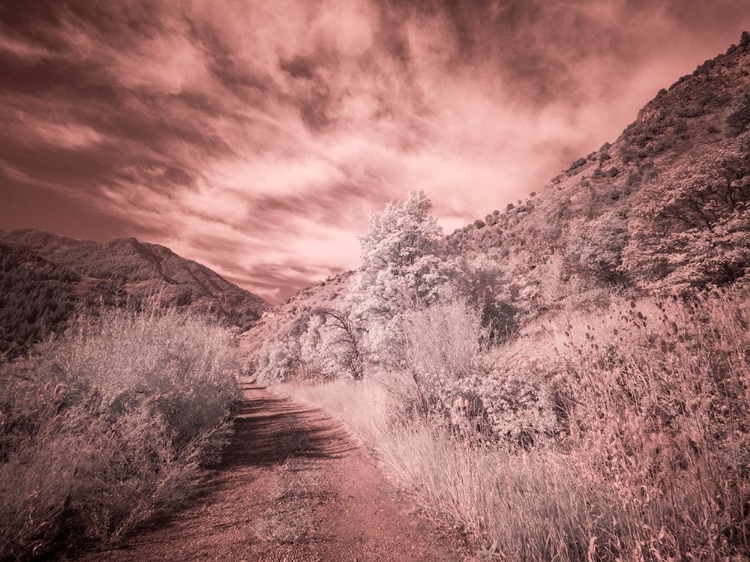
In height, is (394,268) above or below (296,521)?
above

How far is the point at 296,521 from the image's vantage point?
12.6 feet

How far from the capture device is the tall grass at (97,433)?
3180 millimetres

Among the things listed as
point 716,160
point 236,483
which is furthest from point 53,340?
point 716,160

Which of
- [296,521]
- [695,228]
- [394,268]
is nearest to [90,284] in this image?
[394,268]

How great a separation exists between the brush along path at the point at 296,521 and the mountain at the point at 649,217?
293 inches

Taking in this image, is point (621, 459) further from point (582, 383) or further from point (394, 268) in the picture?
point (394, 268)

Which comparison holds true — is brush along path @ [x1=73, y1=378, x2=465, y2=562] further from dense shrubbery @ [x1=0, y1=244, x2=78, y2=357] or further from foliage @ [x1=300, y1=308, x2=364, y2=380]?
dense shrubbery @ [x1=0, y1=244, x2=78, y2=357]

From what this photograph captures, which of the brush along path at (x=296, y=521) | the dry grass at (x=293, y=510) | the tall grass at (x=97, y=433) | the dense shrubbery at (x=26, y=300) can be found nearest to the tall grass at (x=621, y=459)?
the brush along path at (x=296, y=521)

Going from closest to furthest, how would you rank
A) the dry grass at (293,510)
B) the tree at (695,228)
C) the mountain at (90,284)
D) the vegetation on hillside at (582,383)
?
the vegetation on hillside at (582,383), the dry grass at (293,510), the mountain at (90,284), the tree at (695,228)

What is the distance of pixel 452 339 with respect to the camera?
6.38 m

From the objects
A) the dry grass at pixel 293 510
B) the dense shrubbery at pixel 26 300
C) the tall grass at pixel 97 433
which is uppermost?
the dense shrubbery at pixel 26 300

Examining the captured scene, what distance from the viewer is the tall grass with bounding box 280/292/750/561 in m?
2.21

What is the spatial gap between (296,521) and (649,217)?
63.5 feet

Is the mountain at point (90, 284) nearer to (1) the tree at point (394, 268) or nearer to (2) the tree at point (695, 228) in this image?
(1) the tree at point (394, 268)
